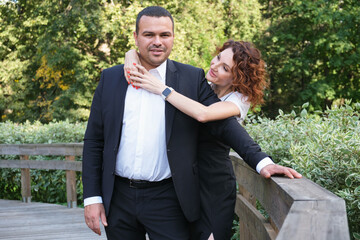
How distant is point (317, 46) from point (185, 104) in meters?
24.2

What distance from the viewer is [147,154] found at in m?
2.63

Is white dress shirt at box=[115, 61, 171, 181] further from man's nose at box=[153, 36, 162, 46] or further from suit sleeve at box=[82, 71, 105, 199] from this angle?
man's nose at box=[153, 36, 162, 46]

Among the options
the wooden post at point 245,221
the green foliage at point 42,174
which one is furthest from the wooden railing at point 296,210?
the green foliage at point 42,174

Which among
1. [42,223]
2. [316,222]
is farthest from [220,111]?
[42,223]

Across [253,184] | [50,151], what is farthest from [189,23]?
[253,184]

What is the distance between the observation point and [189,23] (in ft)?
70.2

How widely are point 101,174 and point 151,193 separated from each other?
35 cm

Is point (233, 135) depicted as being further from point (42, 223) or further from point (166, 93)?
point (42, 223)

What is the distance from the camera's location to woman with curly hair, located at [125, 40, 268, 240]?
268cm

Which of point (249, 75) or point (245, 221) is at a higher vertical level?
point (249, 75)

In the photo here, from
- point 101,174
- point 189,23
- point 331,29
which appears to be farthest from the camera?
point 331,29

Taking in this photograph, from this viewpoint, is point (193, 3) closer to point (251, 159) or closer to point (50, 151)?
point (50, 151)

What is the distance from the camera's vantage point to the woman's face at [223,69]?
327cm

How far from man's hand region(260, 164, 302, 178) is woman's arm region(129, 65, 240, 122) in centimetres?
41
